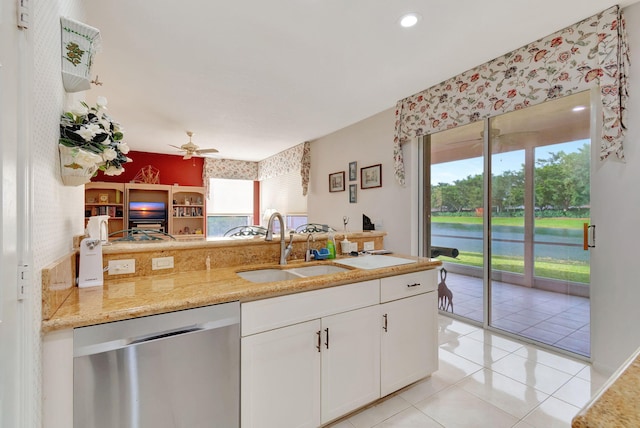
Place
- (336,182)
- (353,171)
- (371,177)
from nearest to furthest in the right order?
(371,177) → (353,171) → (336,182)

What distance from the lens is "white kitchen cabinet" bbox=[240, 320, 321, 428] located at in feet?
4.32

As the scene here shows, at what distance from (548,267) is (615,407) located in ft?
9.01

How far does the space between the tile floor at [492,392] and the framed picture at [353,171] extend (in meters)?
2.73

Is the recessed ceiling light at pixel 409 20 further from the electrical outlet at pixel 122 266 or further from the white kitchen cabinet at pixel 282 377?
the electrical outlet at pixel 122 266

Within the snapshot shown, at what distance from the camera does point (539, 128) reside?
8.77 feet

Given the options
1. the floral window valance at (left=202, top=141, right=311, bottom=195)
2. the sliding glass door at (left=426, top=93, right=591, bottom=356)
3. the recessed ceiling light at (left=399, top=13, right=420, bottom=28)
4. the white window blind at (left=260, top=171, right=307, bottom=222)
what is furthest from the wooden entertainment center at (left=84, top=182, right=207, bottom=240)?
the recessed ceiling light at (left=399, top=13, right=420, bottom=28)

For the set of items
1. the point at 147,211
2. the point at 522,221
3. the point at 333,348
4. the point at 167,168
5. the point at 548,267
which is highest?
the point at 167,168

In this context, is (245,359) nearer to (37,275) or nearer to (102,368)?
(102,368)

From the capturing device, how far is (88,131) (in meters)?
1.20

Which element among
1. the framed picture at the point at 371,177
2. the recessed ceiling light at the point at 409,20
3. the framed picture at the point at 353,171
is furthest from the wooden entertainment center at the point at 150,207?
the recessed ceiling light at the point at 409,20

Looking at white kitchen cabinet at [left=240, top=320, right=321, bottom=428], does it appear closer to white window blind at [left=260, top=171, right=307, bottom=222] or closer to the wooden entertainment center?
white window blind at [left=260, top=171, right=307, bottom=222]

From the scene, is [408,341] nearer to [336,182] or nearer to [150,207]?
[336,182]

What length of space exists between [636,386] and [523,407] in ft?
5.61

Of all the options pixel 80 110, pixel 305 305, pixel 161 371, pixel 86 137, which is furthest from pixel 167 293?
pixel 80 110
